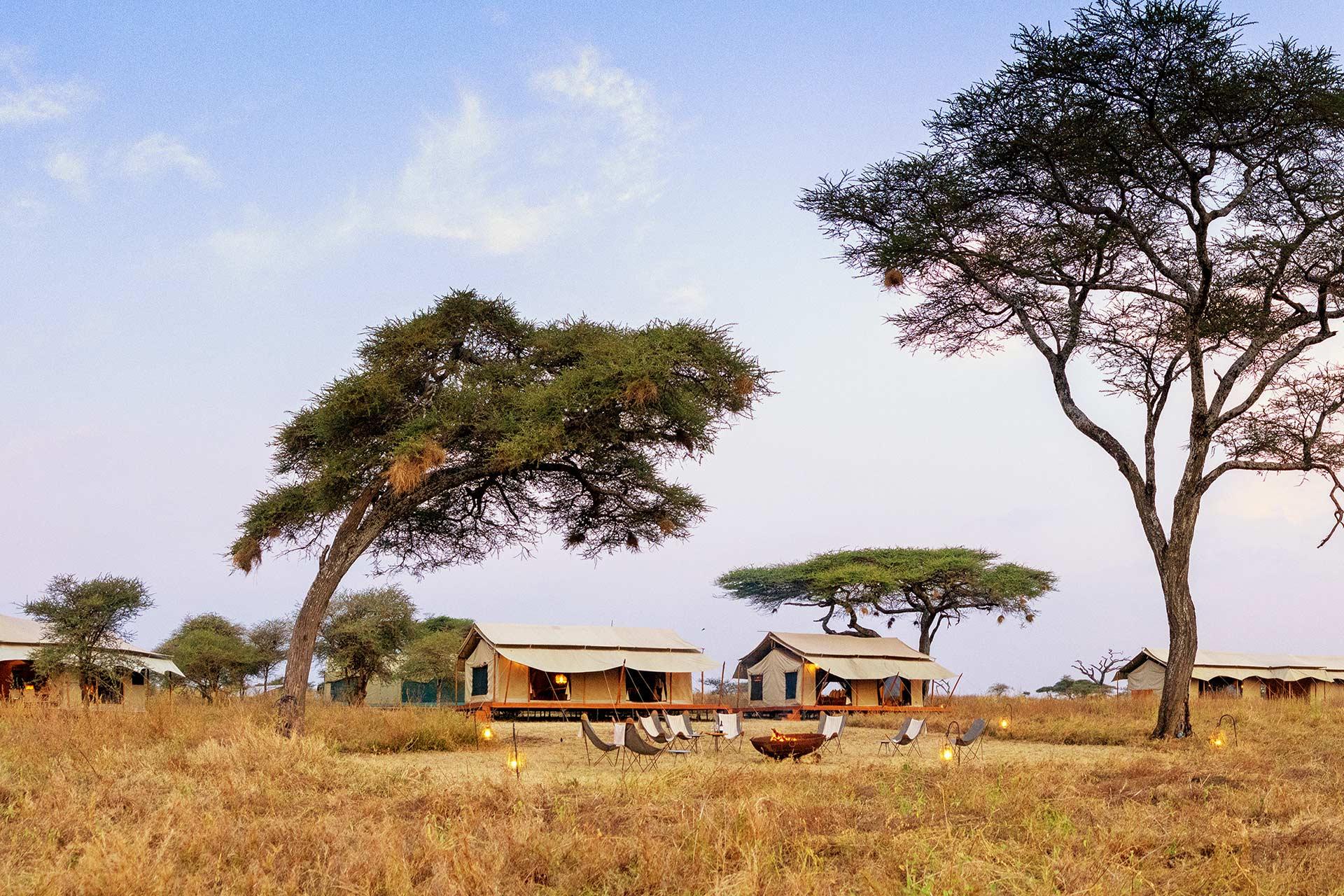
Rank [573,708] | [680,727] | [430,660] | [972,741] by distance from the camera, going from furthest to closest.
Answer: [430,660] < [573,708] < [680,727] < [972,741]

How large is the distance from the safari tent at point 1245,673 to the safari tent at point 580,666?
71.0 ft

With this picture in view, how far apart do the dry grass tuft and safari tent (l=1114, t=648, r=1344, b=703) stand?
3518cm

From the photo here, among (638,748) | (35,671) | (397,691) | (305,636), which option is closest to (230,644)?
(397,691)

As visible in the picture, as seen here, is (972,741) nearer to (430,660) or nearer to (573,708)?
(573,708)

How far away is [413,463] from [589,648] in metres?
15.3

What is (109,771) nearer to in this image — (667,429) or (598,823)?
(598,823)

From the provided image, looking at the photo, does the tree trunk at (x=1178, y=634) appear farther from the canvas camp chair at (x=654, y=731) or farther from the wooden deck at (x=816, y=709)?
the wooden deck at (x=816, y=709)

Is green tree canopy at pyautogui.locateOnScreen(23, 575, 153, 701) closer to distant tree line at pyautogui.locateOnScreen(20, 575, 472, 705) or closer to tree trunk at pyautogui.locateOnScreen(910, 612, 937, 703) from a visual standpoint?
distant tree line at pyautogui.locateOnScreen(20, 575, 472, 705)

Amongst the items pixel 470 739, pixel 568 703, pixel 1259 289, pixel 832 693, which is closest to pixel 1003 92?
pixel 1259 289

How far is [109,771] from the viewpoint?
10.4m

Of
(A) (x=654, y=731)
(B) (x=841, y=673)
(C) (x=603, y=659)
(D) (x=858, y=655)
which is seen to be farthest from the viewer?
(D) (x=858, y=655)

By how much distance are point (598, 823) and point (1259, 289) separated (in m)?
17.1

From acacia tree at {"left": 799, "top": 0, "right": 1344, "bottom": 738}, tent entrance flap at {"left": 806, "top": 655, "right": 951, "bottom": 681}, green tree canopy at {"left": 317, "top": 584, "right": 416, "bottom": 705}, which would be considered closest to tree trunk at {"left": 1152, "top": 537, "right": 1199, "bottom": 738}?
acacia tree at {"left": 799, "top": 0, "right": 1344, "bottom": 738}

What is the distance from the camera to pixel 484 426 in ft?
56.8
